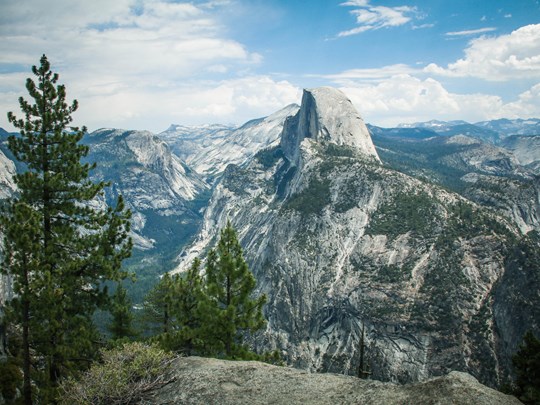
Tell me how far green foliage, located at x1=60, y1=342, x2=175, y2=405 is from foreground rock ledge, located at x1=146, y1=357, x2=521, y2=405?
0.49m

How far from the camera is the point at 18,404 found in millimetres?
22453

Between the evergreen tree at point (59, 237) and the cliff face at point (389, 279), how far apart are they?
10243cm

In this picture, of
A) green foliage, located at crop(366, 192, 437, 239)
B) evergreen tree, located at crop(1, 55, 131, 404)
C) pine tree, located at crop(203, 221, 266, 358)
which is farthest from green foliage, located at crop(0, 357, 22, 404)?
Answer: green foliage, located at crop(366, 192, 437, 239)

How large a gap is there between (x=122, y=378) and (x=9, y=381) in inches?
605

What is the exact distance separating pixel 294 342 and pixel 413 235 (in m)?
53.6

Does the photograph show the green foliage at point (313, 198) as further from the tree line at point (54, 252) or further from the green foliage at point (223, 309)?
the tree line at point (54, 252)

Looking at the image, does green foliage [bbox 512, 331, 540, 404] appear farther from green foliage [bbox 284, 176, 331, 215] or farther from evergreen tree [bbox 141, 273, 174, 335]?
green foliage [bbox 284, 176, 331, 215]

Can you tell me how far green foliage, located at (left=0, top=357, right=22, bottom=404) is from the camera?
2347cm

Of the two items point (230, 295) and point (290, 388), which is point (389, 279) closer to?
point (230, 295)

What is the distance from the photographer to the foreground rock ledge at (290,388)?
35.5ft

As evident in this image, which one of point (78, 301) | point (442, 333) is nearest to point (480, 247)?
point (442, 333)

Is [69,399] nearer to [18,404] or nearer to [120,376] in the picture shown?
[120,376]

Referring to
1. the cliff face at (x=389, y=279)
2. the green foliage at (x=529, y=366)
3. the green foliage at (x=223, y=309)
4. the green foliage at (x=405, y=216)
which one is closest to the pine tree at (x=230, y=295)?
the green foliage at (x=223, y=309)

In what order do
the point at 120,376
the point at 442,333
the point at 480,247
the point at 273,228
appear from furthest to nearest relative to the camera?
the point at 273,228 → the point at 480,247 → the point at 442,333 → the point at 120,376
